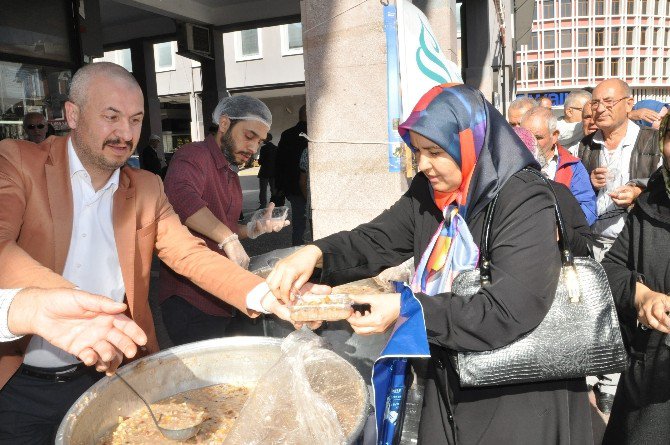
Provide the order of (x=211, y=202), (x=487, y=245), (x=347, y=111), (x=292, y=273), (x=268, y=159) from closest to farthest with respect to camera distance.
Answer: (x=487, y=245) < (x=292, y=273) < (x=211, y=202) < (x=347, y=111) < (x=268, y=159)

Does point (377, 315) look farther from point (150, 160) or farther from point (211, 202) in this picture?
point (150, 160)

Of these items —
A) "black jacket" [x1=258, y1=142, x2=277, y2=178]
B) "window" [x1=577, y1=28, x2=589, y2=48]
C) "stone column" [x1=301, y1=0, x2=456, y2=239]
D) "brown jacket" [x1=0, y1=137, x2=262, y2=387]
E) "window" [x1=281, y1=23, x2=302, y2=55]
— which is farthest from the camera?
"window" [x1=577, y1=28, x2=589, y2=48]

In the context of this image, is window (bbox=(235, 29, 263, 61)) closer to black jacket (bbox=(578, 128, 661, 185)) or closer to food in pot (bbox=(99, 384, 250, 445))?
black jacket (bbox=(578, 128, 661, 185))

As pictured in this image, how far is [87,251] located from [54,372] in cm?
44

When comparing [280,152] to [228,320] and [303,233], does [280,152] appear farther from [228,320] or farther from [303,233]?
[228,320]

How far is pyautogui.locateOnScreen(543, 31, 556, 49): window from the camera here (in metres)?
71.4

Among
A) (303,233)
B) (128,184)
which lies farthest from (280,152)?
(128,184)

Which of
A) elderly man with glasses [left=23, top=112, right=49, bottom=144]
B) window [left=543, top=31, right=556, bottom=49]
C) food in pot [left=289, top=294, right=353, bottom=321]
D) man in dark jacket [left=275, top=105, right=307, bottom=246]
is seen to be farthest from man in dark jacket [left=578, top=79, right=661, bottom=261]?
window [left=543, top=31, right=556, bottom=49]

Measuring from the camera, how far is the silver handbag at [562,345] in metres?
1.61

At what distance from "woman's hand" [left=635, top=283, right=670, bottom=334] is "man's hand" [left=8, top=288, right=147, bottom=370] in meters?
1.73

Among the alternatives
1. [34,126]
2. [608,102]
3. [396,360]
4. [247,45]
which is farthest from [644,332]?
[247,45]

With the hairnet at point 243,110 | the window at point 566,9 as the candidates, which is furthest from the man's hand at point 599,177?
the window at point 566,9

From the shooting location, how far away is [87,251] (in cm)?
198

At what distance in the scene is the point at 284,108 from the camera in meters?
32.6
